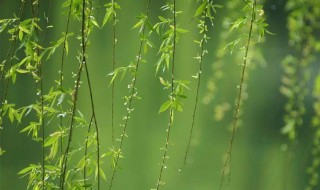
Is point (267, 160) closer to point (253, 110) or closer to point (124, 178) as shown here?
point (253, 110)

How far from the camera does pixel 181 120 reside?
292 centimetres

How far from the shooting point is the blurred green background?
2805mm

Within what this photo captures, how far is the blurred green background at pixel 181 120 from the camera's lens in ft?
9.20

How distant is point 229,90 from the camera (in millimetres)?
2883

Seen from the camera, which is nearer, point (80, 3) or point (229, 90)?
point (80, 3)

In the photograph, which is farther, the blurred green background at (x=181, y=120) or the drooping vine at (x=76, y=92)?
the blurred green background at (x=181, y=120)

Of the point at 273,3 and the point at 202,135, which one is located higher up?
the point at 273,3

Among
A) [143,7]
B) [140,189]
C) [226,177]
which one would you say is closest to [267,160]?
[226,177]

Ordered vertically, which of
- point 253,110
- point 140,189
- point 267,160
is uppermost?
point 253,110

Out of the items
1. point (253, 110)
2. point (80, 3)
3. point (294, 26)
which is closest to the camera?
point (294, 26)

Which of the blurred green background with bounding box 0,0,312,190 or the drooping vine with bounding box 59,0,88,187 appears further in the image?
the blurred green background with bounding box 0,0,312,190

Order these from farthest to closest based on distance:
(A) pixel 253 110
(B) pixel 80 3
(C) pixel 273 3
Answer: (A) pixel 253 110, (C) pixel 273 3, (B) pixel 80 3

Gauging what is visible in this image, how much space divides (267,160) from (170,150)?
1.84 feet

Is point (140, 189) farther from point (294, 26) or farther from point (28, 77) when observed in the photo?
point (294, 26)
